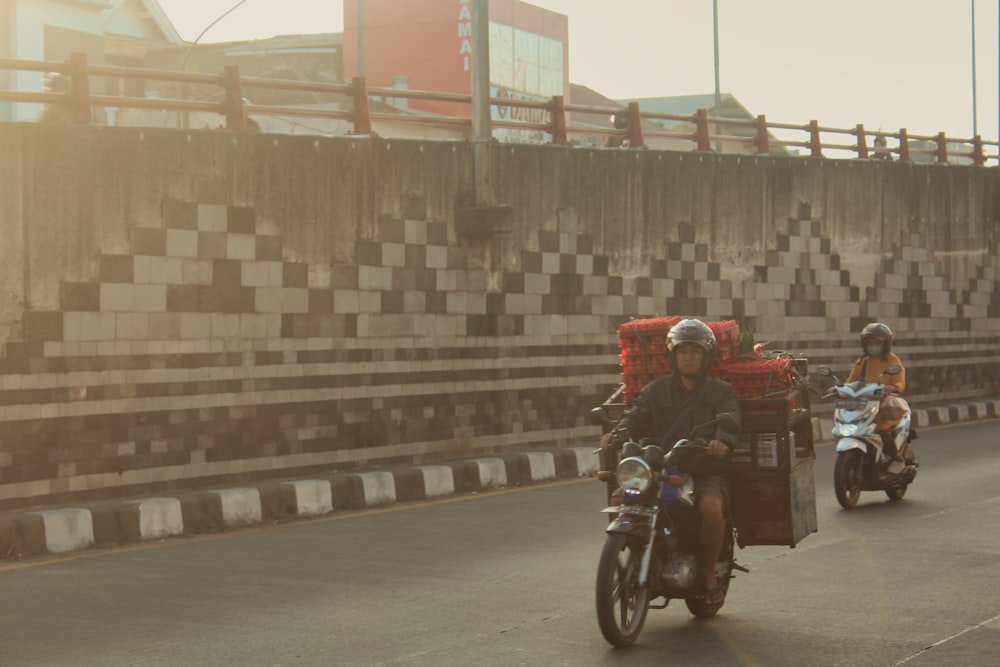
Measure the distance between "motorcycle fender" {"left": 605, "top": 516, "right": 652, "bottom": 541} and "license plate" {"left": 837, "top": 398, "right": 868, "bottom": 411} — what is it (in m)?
6.89

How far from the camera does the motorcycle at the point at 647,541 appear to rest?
761 centimetres

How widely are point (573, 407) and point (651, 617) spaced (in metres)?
11.0

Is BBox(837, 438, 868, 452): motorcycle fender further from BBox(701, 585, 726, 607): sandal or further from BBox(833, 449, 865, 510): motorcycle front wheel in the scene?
BBox(701, 585, 726, 607): sandal

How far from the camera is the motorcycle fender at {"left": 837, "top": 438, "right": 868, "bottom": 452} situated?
45.4 ft

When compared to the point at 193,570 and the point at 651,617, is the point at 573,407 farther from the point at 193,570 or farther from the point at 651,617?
the point at 651,617

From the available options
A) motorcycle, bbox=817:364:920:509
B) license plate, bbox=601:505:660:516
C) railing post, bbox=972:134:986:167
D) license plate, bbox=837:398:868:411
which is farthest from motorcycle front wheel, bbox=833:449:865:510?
railing post, bbox=972:134:986:167

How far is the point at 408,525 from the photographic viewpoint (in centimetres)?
1320

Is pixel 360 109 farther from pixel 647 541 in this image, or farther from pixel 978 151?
pixel 978 151

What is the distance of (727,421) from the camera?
26.8ft

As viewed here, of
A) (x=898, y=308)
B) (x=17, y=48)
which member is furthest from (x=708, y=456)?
(x=17, y=48)

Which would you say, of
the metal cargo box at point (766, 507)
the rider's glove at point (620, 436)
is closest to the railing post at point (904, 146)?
the metal cargo box at point (766, 507)

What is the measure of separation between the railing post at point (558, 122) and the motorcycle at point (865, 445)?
6.74 metres

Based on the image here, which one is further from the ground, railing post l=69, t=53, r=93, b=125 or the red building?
the red building

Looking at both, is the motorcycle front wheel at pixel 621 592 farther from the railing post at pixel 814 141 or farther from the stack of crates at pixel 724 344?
the railing post at pixel 814 141
